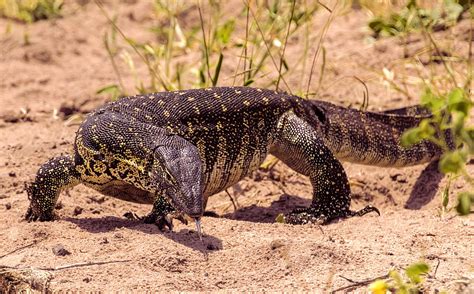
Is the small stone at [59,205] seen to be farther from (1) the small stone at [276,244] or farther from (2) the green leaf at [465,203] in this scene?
(2) the green leaf at [465,203]

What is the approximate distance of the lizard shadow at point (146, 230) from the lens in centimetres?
526

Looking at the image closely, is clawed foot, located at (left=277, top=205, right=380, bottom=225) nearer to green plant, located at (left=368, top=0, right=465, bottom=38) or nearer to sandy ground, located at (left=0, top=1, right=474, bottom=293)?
sandy ground, located at (left=0, top=1, right=474, bottom=293)

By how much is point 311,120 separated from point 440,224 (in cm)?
171

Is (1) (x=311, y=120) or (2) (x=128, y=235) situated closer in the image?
(2) (x=128, y=235)

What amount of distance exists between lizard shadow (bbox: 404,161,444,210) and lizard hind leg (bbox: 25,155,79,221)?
2806 mm

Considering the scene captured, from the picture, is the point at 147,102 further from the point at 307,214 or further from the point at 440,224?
the point at 440,224

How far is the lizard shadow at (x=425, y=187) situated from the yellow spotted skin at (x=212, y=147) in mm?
148

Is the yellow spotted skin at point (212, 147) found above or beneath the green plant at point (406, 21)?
beneath

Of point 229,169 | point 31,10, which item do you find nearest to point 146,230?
point 229,169

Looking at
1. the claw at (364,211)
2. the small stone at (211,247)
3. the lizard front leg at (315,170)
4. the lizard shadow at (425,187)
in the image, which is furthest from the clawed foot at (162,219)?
the lizard shadow at (425,187)

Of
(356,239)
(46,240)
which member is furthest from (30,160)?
(356,239)

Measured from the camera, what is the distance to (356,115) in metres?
7.36

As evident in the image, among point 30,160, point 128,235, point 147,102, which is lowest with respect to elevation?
point 30,160

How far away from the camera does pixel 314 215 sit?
649cm
